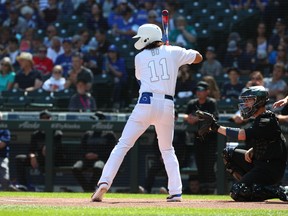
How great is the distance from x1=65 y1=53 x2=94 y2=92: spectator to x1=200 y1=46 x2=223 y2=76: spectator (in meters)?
2.14

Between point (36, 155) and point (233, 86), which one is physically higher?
point (233, 86)

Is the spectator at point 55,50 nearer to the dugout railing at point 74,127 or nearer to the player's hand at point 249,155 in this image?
the dugout railing at point 74,127

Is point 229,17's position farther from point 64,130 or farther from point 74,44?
point 64,130

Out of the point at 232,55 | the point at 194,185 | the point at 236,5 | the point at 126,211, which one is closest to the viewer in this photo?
the point at 126,211

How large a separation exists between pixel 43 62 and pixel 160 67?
8591mm

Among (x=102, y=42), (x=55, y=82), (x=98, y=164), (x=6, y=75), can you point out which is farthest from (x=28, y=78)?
(x=98, y=164)

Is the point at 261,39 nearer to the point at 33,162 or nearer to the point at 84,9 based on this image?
the point at 84,9

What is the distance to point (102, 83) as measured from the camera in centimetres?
1518

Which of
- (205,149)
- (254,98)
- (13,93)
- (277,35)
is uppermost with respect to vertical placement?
(277,35)

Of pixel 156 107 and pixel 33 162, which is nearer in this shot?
pixel 156 107

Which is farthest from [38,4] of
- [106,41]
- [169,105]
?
[169,105]

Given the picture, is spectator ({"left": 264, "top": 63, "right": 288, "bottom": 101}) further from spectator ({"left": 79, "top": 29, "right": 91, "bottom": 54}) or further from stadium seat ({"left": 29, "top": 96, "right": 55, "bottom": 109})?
spectator ({"left": 79, "top": 29, "right": 91, "bottom": 54})

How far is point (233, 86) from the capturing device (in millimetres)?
13789

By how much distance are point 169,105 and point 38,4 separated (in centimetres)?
1200
